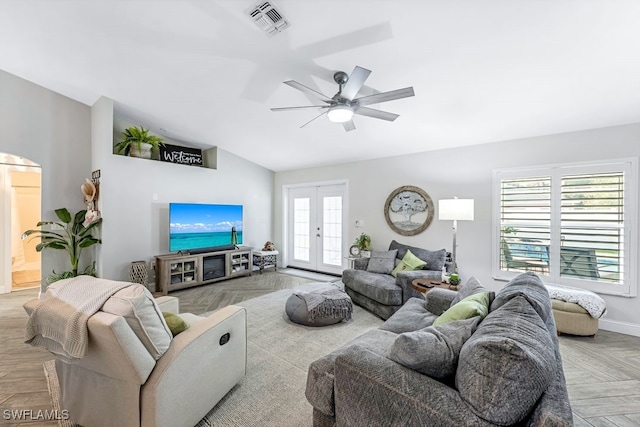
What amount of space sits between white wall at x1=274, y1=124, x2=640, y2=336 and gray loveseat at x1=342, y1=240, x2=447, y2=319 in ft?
1.56

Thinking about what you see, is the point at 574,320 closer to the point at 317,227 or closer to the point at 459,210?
the point at 459,210

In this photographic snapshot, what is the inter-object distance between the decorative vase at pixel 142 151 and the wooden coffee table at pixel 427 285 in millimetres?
4609

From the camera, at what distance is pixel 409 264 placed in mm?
3777

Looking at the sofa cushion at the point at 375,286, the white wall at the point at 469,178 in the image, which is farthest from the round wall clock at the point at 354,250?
the sofa cushion at the point at 375,286

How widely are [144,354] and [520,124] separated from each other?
4266 millimetres

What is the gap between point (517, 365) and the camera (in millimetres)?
914

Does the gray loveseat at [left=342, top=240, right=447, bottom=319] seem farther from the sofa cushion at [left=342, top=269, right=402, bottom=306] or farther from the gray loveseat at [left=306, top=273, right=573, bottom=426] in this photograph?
the gray loveseat at [left=306, top=273, right=573, bottom=426]

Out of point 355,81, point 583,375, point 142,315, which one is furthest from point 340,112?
point 583,375

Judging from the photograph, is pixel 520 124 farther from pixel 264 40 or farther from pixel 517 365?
pixel 517 365

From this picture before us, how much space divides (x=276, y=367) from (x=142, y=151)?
4.08 metres

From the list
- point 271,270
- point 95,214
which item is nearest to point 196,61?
point 95,214

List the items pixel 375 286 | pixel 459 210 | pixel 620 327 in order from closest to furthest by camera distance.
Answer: pixel 620 327 → pixel 459 210 → pixel 375 286

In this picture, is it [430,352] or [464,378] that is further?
[430,352]

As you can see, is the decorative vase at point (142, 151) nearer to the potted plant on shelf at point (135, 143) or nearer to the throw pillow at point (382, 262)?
the potted plant on shelf at point (135, 143)
